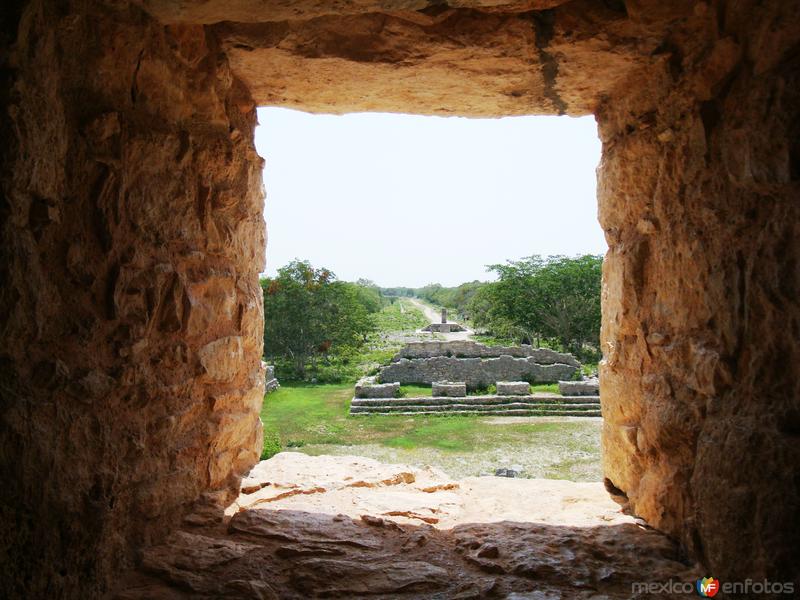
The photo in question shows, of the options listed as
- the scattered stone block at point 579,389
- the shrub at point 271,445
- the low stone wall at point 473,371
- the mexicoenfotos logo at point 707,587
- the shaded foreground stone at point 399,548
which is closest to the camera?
the mexicoenfotos logo at point 707,587

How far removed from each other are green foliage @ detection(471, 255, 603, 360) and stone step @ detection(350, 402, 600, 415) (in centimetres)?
1185

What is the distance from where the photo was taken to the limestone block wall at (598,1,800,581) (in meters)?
1.88

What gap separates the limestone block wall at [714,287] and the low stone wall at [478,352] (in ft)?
61.9

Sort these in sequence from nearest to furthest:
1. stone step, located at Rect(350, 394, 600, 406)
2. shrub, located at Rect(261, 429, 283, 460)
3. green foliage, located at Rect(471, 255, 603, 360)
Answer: shrub, located at Rect(261, 429, 283, 460) → stone step, located at Rect(350, 394, 600, 406) → green foliage, located at Rect(471, 255, 603, 360)

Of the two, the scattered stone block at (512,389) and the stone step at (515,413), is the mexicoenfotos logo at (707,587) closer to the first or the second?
the stone step at (515,413)

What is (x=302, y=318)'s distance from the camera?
76.8 ft

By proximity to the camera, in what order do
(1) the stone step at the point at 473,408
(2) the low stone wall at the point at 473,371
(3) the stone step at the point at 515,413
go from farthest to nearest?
1. (2) the low stone wall at the point at 473,371
2. (1) the stone step at the point at 473,408
3. (3) the stone step at the point at 515,413

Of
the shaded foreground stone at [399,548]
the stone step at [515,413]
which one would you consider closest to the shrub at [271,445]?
the stone step at [515,413]

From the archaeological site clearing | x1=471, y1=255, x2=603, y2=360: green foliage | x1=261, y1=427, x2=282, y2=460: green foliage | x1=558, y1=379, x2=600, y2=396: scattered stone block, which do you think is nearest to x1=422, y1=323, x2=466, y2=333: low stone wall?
x1=471, y1=255, x2=603, y2=360: green foliage

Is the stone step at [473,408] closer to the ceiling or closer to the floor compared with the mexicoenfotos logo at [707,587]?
closer to the floor

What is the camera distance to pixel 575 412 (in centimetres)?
1631

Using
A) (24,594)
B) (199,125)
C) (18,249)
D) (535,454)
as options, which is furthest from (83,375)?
(535,454)

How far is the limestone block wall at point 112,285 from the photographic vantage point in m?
1.74

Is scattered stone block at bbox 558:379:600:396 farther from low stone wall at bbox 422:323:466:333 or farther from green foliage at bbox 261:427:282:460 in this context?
low stone wall at bbox 422:323:466:333
